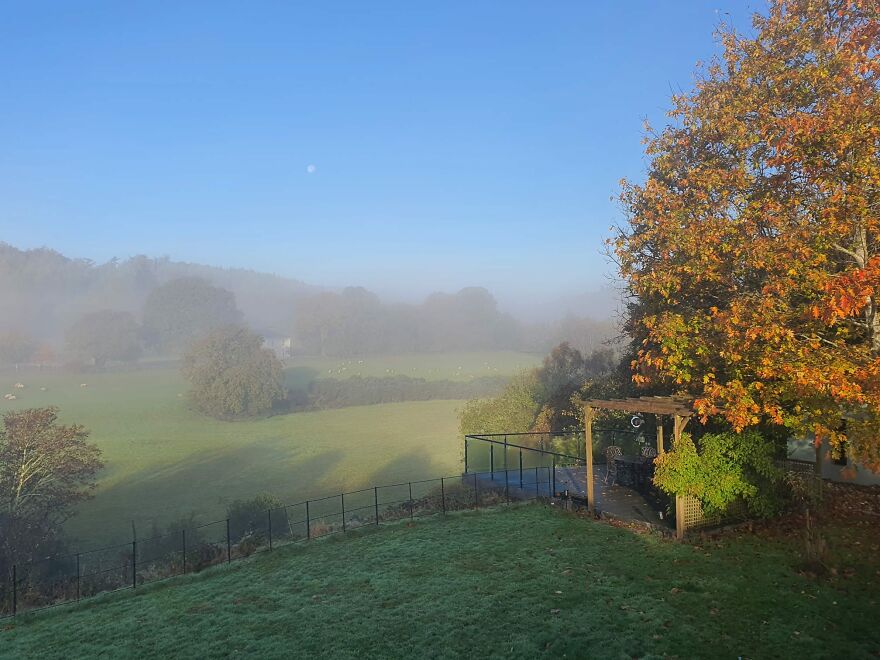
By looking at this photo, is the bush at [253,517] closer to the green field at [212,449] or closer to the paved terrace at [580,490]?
the green field at [212,449]

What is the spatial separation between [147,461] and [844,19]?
6371 centimetres

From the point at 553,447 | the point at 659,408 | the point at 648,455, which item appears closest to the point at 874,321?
the point at 659,408

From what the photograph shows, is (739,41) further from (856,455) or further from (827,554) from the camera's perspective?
(827,554)

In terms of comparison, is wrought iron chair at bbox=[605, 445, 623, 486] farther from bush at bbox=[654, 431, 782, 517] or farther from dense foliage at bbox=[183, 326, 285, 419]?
dense foliage at bbox=[183, 326, 285, 419]

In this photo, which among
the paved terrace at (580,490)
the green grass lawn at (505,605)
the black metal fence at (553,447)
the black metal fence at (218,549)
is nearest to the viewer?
the green grass lawn at (505,605)

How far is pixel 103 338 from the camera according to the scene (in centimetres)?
11681

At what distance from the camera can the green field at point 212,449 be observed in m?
48.1

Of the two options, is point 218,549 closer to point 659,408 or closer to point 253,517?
point 253,517

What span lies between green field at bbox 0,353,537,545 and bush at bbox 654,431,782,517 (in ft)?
130

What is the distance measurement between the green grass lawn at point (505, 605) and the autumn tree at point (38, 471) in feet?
70.8

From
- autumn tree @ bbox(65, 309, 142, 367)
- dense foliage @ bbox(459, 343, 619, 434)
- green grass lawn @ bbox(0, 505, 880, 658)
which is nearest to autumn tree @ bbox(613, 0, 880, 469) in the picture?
green grass lawn @ bbox(0, 505, 880, 658)

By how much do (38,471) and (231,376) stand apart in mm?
53355

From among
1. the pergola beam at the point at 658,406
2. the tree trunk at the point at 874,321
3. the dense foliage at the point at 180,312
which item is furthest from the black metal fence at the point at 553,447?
the dense foliage at the point at 180,312

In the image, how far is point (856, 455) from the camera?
9.80m
